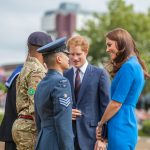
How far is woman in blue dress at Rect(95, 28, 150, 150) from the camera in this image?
15.4ft

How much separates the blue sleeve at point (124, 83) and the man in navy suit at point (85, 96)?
0.68m

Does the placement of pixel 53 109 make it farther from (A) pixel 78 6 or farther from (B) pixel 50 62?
(A) pixel 78 6

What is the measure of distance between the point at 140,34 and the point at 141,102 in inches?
1206

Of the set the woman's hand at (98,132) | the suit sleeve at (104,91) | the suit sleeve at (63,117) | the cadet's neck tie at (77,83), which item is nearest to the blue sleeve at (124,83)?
the woman's hand at (98,132)

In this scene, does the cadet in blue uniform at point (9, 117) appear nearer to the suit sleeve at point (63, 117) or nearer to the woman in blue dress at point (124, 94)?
the woman in blue dress at point (124, 94)

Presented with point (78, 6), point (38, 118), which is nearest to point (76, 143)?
point (38, 118)

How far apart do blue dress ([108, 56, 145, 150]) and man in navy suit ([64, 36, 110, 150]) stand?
2.11ft

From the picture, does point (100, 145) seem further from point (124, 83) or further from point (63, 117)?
point (63, 117)

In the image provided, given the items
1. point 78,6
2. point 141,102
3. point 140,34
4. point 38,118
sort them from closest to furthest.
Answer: point 38,118 → point 140,34 → point 141,102 → point 78,6

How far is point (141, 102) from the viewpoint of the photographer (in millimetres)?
61594

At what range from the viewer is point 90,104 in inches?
213

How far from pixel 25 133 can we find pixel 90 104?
658 mm

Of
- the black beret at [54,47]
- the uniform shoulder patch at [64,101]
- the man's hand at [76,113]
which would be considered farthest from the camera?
the man's hand at [76,113]

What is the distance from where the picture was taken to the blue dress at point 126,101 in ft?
15.4
